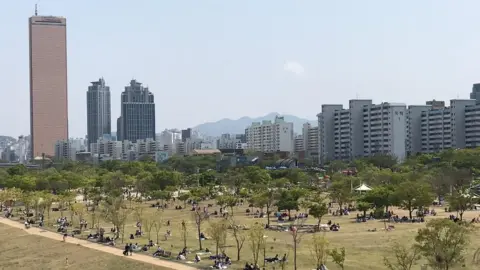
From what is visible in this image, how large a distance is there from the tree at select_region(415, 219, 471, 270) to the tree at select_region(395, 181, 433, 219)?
25.6 metres

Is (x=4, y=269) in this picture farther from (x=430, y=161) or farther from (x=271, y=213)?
(x=430, y=161)

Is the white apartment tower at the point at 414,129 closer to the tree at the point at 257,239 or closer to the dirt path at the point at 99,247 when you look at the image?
the dirt path at the point at 99,247

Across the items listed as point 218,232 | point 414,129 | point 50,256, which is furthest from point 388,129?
point 218,232

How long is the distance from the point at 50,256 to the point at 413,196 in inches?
1188

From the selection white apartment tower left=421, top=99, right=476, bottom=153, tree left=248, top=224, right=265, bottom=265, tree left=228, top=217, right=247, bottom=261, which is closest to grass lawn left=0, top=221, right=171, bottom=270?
tree left=248, top=224, right=265, bottom=265

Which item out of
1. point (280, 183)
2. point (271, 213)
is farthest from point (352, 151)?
point (271, 213)

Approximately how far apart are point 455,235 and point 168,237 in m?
23.9

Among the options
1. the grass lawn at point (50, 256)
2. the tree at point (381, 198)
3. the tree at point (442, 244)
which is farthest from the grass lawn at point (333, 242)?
the tree at point (442, 244)

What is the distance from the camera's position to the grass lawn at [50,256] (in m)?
38.3

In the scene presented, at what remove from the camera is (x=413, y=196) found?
5616 cm

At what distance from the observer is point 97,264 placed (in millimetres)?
38562

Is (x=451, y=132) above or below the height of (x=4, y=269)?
above

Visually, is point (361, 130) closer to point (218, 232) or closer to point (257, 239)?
point (218, 232)

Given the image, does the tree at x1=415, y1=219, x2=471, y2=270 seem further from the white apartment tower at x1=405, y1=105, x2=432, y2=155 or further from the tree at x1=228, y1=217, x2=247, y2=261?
the white apartment tower at x1=405, y1=105, x2=432, y2=155
